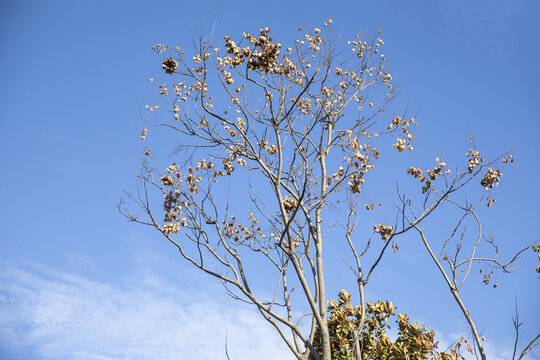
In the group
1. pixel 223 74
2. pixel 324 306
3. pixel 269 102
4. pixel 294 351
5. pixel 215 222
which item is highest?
pixel 223 74

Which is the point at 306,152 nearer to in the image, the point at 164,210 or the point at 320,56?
the point at 320,56

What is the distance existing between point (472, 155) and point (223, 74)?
199 inches

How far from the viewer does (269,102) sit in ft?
24.5

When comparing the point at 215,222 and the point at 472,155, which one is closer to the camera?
the point at 215,222

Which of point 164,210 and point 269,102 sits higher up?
point 269,102

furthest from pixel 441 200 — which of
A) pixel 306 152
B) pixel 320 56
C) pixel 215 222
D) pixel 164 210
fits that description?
pixel 164 210

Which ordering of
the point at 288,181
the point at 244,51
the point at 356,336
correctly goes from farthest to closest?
the point at 288,181, the point at 356,336, the point at 244,51

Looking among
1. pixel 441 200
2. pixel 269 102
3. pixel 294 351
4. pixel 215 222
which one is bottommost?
pixel 294 351

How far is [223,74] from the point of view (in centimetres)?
779

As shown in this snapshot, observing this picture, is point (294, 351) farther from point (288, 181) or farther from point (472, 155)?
point (472, 155)

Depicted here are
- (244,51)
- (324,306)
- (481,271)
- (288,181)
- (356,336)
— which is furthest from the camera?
(481,271)

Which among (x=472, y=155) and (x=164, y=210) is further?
(x=472, y=155)

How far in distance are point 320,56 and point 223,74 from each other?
1766 mm

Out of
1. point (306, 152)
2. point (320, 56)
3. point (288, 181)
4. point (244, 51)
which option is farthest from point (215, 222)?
point (320, 56)
